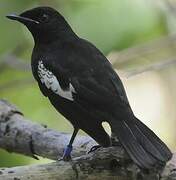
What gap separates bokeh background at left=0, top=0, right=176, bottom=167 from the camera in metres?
4.59

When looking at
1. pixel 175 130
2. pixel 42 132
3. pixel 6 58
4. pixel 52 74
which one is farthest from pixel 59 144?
pixel 175 130

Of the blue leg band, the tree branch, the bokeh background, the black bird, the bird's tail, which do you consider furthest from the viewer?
the bokeh background

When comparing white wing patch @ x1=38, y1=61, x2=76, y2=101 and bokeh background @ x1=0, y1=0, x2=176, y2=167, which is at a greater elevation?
white wing patch @ x1=38, y1=61, x2=76, y2=101

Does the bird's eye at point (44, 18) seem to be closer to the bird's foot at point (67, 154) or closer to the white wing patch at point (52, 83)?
the white wing patch at point (52, 83)

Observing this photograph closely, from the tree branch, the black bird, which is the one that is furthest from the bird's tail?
the tree branch

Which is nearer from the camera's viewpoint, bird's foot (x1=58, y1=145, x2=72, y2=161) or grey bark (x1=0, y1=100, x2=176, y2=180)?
grey bark (x1=0, y1=100, x2=176, y2=180)

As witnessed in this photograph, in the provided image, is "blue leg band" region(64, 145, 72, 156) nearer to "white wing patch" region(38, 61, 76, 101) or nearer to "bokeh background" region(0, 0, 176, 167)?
"white wing patch" region(38, 61, 76, 101)

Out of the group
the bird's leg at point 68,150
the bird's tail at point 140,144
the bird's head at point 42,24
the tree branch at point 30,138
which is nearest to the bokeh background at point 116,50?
the tree branch at point 30,138

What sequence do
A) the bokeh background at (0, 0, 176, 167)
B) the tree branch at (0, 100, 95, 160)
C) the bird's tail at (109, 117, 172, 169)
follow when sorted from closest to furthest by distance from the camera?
the bird's tail at (109, 117, 172, 169) < the tree branch at (0, 100, 95, 160) < the bokeh background at (0, 0, 176, 167)

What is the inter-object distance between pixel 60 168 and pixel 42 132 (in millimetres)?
616

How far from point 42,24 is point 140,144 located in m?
0.89

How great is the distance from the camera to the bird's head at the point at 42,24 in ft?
11.7

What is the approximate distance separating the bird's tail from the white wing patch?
0.77 feet

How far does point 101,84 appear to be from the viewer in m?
3.21
